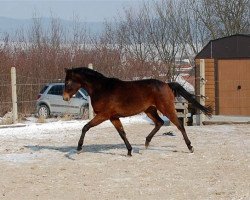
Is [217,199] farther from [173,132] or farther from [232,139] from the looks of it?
[173,132]

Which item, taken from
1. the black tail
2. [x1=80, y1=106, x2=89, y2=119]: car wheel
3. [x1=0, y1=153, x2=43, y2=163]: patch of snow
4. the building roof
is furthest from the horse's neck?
[x1=80, y1=106, x2=89, y2=119]: car wheel

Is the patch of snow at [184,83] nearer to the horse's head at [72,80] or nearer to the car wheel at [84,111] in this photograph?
the car wheel at [84,111]

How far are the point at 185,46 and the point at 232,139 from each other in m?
22.3

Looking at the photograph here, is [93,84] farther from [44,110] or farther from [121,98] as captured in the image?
[44,110]

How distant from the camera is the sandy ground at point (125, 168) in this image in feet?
25.1

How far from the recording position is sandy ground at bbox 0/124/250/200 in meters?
7.64

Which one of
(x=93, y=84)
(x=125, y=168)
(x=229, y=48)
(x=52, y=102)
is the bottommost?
(x=125, y=168)

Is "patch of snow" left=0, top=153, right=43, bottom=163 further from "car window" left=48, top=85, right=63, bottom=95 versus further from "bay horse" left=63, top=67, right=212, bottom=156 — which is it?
"car window" left=48, top=85, right=63, bottom=95

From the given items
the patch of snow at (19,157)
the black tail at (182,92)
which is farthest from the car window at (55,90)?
Result: the black tail at (182,92)

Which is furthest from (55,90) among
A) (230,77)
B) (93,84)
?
(93,84)

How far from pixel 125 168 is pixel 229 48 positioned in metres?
10.5

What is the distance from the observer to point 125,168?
30.5 ft

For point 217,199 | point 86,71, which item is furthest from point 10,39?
point 217,199

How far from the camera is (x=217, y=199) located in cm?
708
